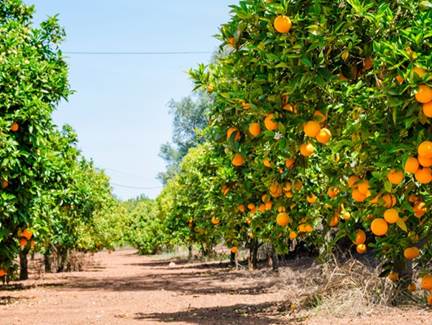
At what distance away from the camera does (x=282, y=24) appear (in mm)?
3682

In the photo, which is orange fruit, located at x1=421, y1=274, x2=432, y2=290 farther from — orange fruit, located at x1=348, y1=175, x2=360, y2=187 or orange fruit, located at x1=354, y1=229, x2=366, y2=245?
orange fruit, located at x1=348, y1=175, x2=360, y2=187

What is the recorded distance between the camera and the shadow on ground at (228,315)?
31.4ft

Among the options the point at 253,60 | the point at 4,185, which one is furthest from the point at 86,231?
the point at 253,60

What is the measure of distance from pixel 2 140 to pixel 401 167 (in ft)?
22.0

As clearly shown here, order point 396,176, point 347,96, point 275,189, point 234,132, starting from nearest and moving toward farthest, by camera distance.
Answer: point 396,176
point 347,96
point 234,132
point 275,189

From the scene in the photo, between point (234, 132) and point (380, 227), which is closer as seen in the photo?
point (380, 227)

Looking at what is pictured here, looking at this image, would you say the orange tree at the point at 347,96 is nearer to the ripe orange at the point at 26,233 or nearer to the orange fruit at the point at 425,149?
the orange fruit at the point at 425,149

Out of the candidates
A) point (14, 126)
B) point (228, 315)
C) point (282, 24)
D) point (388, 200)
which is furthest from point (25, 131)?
point (388, 200)

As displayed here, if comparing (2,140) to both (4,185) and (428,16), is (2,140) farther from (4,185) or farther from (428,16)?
(428,16)

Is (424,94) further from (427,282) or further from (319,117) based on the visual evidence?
(427,282)

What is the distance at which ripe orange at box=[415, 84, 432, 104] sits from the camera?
2695 mm

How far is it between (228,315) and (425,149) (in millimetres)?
8198

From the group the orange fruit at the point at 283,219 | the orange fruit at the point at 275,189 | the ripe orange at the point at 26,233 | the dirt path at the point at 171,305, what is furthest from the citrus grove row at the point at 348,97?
the ripe orange at the point at 26,233

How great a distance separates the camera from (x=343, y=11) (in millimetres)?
3678
